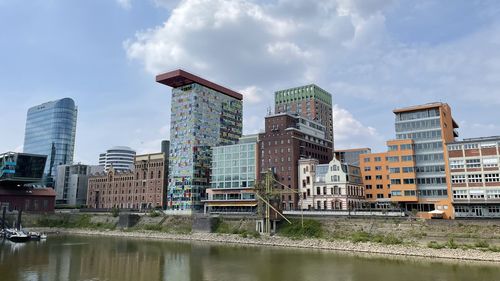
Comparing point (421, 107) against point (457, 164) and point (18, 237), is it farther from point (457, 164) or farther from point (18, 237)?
point (18, 237)

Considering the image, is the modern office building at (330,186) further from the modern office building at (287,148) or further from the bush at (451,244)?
the bush at (451,244)

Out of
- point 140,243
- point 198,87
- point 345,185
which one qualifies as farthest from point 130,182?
point 345,185

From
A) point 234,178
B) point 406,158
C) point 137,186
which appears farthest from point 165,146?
point 406,158

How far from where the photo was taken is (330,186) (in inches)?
4552

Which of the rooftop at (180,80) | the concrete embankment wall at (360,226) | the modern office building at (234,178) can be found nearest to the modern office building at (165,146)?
the rooftop at (180,80)

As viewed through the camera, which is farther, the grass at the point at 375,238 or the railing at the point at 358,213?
the railing at the point at 358,213

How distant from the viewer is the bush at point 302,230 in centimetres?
8969

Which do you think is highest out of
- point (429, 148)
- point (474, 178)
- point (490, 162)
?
point (429, 148)

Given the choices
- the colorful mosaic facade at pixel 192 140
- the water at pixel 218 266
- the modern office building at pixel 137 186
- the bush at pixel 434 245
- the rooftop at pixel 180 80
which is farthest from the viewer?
the modern office building at pixel 137 186

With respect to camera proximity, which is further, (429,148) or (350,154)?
(350,154)

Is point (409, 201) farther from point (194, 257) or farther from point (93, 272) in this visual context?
point (93, 272)

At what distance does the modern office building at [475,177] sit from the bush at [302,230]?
34.2 m

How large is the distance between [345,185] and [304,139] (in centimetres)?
2521

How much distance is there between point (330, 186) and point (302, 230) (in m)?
27.1
